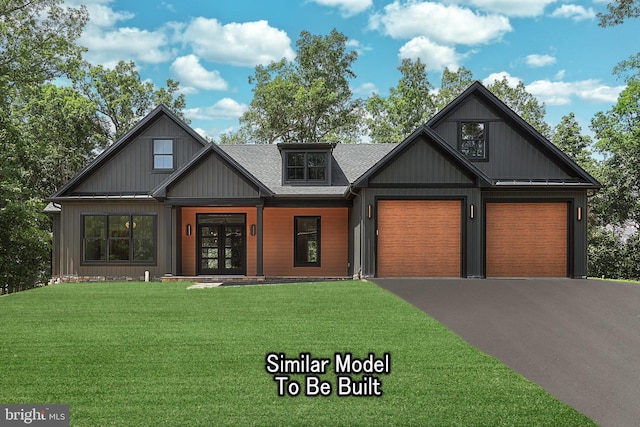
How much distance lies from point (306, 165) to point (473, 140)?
613cm

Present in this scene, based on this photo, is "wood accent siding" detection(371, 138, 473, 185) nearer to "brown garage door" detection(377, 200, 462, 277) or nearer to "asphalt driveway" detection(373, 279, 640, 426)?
"brown garage door" detection(377, 200, 462, 277)

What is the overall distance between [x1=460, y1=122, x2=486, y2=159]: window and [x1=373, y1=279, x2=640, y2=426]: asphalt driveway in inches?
186

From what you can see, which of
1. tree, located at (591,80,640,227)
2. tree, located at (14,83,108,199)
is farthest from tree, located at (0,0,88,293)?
tree, located at (591,80,640,227)

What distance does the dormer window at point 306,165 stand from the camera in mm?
20266

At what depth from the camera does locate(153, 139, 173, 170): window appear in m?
19.9

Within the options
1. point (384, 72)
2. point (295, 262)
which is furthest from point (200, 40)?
point (295, 262)

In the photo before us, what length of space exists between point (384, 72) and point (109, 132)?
18.6 meters

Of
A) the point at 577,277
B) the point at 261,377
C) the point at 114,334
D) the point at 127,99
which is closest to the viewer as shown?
the point at 261,377

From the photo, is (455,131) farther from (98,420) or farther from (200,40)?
(200,40)

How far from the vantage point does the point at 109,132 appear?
1346 inches

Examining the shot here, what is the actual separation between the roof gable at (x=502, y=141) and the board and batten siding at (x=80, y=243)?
10.3 metres

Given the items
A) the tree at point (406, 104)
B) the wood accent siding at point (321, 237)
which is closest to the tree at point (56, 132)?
the wood accent siding at point (321, 237)

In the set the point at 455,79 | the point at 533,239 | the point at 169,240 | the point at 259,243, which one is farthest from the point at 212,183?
the point at 455,79

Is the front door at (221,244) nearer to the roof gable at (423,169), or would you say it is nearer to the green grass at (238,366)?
the roof gable at (423,169)
